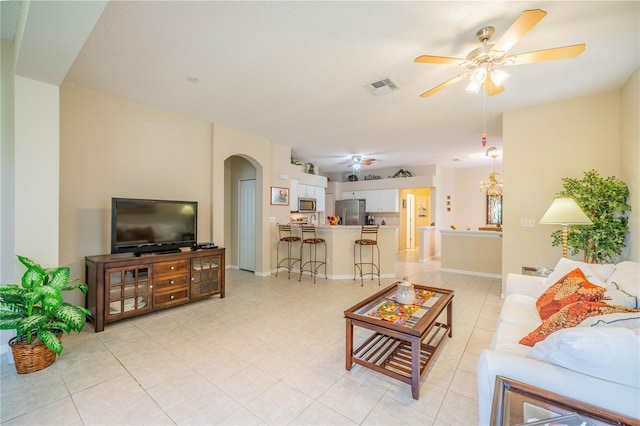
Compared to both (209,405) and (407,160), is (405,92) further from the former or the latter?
(407,160)

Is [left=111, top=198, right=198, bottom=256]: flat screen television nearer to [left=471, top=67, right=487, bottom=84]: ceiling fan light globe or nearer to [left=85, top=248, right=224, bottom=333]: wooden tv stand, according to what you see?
[left=85, top=248, right=224, bottom=333]: wooden tv stand

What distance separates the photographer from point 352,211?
859 centimetres

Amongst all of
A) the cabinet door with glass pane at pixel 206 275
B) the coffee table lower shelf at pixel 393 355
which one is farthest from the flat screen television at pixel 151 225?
the coffee table lower shelf at pixel 393 355

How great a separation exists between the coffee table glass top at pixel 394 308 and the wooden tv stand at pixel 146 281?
2.42m

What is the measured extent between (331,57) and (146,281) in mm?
3210

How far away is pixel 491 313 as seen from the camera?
3.44 m

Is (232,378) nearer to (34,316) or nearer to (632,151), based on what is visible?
(34,316)

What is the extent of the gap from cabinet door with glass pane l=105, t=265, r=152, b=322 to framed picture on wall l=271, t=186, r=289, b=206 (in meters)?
2.81

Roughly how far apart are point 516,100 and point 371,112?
1867mm

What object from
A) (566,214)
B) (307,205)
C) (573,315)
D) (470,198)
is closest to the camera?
(573,315)

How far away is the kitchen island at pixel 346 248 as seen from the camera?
5266 millimetres

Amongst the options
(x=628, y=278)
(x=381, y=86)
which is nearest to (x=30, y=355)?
(x=381, y=86)

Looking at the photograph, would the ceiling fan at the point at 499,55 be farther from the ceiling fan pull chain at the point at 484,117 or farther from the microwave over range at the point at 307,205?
the microwave over range at the point at 307,205

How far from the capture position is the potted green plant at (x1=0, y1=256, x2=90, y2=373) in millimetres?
2084
